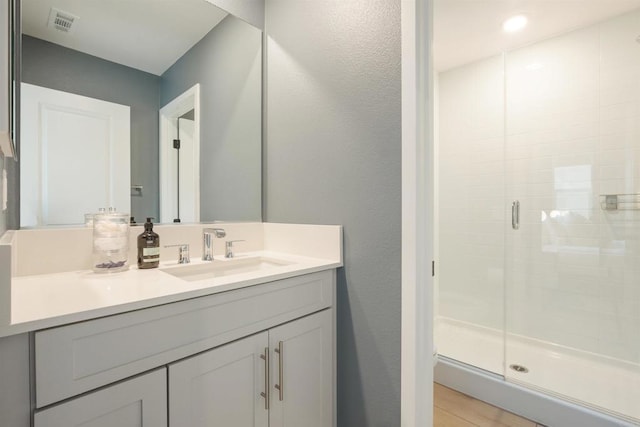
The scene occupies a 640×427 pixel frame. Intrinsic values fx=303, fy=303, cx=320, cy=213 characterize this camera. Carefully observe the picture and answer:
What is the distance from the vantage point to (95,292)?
791 millimetres

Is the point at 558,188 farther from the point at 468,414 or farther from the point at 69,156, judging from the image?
the point at 69,156

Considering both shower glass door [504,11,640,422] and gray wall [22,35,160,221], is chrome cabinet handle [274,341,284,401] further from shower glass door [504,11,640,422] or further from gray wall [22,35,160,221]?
shower glass door [504,11,640,422]

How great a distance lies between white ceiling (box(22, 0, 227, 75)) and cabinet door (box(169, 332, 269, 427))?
120 centimetres

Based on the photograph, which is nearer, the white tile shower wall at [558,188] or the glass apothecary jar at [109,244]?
the glass apothecary jar at [109,244]

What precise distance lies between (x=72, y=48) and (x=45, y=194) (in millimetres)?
546

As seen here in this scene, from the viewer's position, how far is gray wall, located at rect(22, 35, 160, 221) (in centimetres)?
104

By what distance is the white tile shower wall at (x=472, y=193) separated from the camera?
95.3 inches

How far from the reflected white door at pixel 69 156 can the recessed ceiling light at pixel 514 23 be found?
2.27 m

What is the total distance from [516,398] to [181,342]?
172 cm

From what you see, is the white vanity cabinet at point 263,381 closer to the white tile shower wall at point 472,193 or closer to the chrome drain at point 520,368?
the chrome drain at point 520,368

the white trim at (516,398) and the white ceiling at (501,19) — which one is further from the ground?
the white ceiling at (501,19)

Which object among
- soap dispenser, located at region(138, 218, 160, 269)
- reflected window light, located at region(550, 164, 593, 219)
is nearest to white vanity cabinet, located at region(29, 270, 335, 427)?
soap dispenser, located at region(138, 218, 160, 269)

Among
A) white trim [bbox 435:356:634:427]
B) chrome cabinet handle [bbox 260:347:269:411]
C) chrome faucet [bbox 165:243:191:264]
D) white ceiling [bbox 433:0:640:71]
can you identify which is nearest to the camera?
chrome cabinet handle [bbox 260:347:269:411]

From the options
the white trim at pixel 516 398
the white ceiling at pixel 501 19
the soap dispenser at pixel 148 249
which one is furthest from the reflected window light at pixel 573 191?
the soap dispenser at pixel 148 249
